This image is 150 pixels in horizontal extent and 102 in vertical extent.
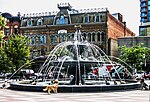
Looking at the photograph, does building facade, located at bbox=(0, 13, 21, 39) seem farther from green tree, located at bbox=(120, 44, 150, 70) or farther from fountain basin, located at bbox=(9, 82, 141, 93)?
fountain basin, located at bbox=(9, 82, 141, 93)

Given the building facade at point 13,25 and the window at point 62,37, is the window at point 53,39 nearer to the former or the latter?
the window at point 62,37

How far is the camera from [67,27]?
65625 mm

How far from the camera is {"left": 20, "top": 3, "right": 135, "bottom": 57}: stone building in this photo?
63.1 meters

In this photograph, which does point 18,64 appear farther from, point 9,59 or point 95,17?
point 95,17

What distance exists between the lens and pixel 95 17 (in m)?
63.6

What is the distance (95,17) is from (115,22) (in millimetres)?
7909

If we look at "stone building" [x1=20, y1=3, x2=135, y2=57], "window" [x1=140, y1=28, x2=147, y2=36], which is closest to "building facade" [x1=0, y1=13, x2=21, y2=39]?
"stone building" [x1=20, y1=3, x2=135, y2=57]

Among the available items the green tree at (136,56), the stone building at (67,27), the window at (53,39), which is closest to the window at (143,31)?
the stone building at (67,27)

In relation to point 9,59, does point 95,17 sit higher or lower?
higher

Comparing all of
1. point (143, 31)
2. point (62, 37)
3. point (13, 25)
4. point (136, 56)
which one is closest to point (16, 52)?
point (136, 56)

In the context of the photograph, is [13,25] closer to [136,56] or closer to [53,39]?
[53,39]

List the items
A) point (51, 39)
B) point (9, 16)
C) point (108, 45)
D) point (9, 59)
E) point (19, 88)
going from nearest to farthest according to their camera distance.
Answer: point (19, 88)
point (9, 59)
point (108, 45)
point (51, 39)
point (9, 16)

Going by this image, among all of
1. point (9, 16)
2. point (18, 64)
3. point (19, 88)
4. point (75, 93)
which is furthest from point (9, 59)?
point (9, 16)

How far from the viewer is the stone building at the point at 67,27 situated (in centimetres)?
6309
